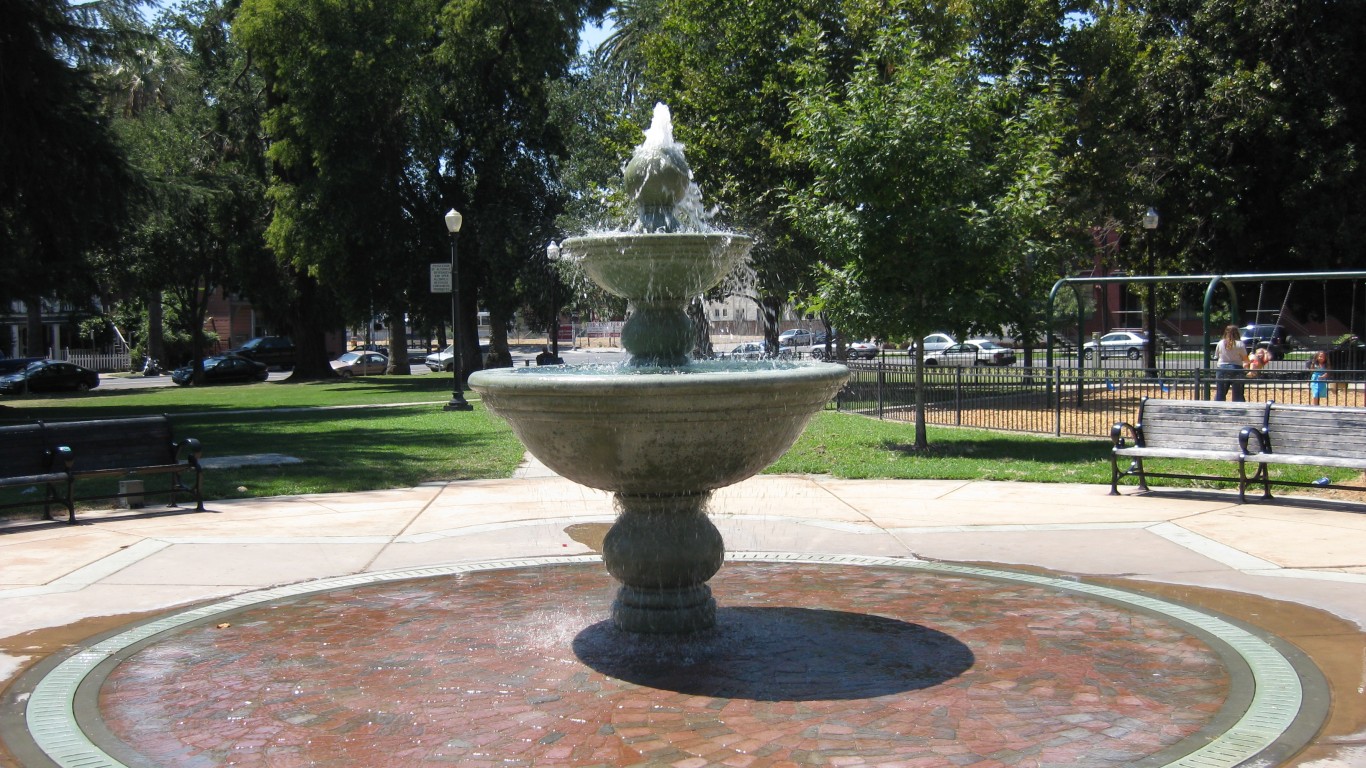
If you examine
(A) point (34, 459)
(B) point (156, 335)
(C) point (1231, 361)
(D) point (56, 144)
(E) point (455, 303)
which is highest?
(D) point (56, 144)

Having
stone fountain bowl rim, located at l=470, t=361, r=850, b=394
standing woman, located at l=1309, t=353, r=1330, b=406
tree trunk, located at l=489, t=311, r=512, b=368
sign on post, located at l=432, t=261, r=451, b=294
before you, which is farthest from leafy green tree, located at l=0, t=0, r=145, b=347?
standing woman, located at l=1309, t=353, r=1330, b=406

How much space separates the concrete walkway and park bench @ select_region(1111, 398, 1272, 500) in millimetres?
407

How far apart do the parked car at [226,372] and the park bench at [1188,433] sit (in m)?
41.5

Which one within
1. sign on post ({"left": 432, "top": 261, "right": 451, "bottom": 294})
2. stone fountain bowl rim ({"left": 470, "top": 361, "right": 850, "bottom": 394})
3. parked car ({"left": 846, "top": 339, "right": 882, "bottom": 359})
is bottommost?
parked car ({"left": 846, "top": 339, "right": 882, "bottom": 359})

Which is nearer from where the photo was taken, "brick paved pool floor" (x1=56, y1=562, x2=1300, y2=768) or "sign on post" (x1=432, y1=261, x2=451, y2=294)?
"brick paved pool floor" (x1=56, y1=562, x2=1300, y2=768)

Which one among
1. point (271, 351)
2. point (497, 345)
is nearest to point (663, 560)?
point (497, 345)

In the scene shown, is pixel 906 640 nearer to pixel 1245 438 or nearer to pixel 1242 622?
pixel 1242 622

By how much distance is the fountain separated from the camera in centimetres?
546

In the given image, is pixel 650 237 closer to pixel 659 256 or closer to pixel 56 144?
pixel 659 256

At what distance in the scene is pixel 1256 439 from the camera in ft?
37.0

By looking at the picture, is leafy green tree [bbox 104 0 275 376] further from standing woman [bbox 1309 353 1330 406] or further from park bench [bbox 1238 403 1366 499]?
park bench [bbox 1238 403 1366 499]

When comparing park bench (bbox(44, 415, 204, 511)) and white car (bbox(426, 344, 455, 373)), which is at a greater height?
park bench (bbox(44, 415, 204, 511))

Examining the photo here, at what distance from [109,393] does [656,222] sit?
38913mm

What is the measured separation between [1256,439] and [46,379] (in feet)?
143
